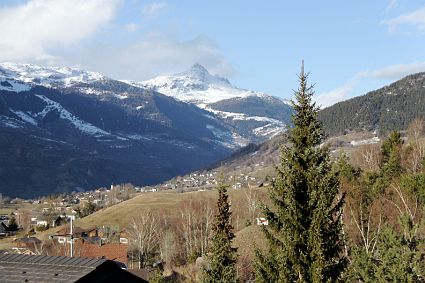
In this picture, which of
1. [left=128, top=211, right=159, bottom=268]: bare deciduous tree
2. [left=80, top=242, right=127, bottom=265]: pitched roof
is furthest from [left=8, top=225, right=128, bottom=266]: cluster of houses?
[left=128, top=211, right=159, bottom=268]: bare deciduous tree

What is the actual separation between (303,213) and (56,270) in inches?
401

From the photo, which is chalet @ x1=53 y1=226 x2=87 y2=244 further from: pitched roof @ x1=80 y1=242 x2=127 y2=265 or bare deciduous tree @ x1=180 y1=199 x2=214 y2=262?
bare deciduous tree @ x1=180 y1=199 x2=214 y2=262

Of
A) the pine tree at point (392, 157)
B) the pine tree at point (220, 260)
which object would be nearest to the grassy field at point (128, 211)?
the pine tree at point (392, 157)

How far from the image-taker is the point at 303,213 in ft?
75.6

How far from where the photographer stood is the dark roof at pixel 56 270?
18250 millimetres

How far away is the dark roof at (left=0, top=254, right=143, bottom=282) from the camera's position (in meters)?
18.2

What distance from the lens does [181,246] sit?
10388 centimetres

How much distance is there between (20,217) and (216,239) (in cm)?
15482

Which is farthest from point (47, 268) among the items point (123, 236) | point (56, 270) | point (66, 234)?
point (123, 236)

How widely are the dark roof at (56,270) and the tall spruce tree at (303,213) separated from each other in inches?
270

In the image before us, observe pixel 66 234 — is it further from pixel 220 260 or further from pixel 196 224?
pixel 220 260

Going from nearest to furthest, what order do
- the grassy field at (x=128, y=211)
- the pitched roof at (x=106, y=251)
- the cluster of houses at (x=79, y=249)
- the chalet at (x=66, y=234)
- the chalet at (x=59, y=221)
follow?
the cluster of houses at (x=79, y=249) < the pitched roof at (x=106, y=251) < the chalet at (x=66, y=234) < the grassy field at (x=128, y=211) < the chalet at (x=59, y=221)

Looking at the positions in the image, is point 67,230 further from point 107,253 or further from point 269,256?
point 269,256

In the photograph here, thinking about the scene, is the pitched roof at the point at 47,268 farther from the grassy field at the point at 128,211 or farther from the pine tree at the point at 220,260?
the grassy field at the point at 128,211
